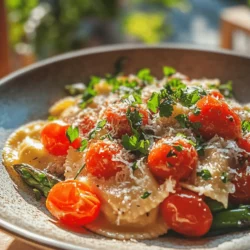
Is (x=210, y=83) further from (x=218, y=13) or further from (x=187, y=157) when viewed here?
(x=218, y=13)

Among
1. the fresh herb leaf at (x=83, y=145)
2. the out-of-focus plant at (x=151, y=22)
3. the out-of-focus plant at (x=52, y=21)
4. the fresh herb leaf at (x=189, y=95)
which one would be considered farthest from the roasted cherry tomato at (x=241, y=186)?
the out-of-focus plant at (x=151, y=22)

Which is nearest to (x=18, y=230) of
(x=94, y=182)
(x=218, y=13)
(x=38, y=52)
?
(x=94, y=182)

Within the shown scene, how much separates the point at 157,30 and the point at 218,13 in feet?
5.50

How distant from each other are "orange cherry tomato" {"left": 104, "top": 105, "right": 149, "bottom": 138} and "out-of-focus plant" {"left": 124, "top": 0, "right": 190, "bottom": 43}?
5081mm

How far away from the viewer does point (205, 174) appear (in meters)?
2.80

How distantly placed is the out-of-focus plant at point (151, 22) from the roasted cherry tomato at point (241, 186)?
5.41 meters

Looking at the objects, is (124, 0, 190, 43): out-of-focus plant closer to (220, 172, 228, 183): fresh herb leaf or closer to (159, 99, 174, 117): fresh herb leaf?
(159, 99, 174, 117): fresh herb leaf

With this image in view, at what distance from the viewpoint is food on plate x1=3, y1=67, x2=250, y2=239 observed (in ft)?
9.00

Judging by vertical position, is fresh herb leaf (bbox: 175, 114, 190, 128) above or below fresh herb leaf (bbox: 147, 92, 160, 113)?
below

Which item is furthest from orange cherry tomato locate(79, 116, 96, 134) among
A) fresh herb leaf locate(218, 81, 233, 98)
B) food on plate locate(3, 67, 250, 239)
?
fresh herb leaf locate(218, 81, 233, 98)

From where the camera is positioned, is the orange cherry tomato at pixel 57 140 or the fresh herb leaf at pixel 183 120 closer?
the fresh herb leaf at pixel 183 120

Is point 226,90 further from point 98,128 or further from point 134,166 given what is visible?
point 134,166

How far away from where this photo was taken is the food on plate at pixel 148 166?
9.00 feet

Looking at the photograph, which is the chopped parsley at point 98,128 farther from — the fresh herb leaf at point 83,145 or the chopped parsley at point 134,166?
the chopped parsley at point 134,166
